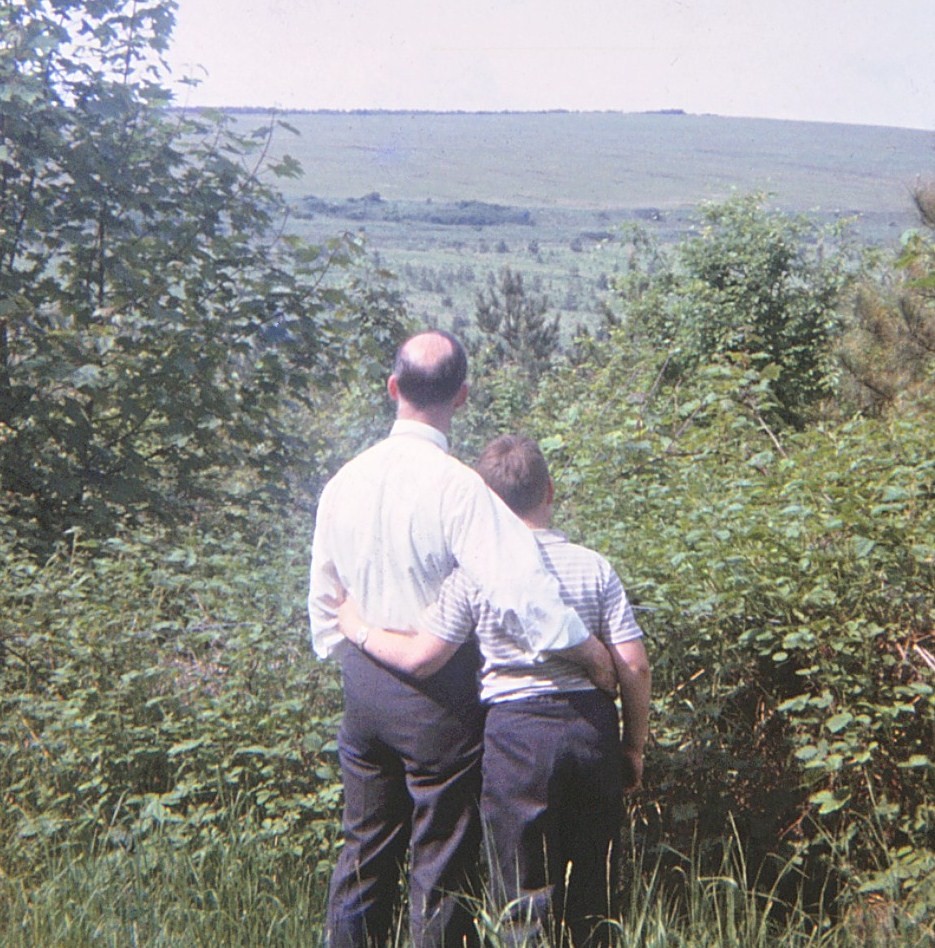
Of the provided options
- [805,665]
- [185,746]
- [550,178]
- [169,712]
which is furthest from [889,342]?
[550,178]

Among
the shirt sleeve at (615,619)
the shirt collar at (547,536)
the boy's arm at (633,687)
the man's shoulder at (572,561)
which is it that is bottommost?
the boy's arm at (633,687)

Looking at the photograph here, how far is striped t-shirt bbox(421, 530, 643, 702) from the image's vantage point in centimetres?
284

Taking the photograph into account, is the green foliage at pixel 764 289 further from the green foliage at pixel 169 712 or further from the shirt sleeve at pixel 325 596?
the shirt sleeve at pixel 325 596

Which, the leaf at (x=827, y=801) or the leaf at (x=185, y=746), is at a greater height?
the leaf at (x=827, y=801)

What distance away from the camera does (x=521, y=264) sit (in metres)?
59.0

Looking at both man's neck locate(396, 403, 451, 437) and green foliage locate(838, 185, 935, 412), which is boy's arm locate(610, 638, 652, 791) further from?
green foliage locate(838, 185, 935, 412)

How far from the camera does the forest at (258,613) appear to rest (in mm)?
3496

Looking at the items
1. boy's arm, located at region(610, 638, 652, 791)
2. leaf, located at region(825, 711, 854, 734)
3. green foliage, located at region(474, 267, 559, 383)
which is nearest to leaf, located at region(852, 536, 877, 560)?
leaf, located at region(825, 711, 854, 734)

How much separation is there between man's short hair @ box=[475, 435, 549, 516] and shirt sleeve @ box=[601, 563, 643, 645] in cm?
27

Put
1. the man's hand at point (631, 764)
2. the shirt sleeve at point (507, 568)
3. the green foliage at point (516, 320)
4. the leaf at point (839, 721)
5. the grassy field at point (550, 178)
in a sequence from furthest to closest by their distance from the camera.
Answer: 1. the grassy field at point (550, 178)
2. the green foliage at point (516, 320)
3. the leaf at point (839, 721)
4. the man's hand at point (631, 764)
5. the shirt sleeve at point (507, 568)

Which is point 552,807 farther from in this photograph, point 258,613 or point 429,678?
point 258,613

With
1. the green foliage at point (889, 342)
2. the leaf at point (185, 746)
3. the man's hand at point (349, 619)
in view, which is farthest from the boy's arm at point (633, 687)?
the green foliage at point (889, 342)

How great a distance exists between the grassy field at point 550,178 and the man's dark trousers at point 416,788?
1382 inches

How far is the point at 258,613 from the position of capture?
13.4ft
